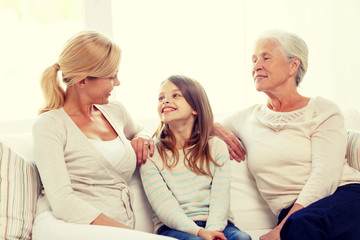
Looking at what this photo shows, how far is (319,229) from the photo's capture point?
5.23 ft

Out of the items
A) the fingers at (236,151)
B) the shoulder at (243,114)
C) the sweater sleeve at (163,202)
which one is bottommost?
the sweater sleeve at (163,202)

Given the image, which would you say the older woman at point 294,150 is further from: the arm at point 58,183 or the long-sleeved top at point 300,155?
the arm at point 58,183

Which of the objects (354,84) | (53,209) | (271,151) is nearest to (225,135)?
(271,151)

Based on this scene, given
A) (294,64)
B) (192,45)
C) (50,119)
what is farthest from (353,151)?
(192,45)

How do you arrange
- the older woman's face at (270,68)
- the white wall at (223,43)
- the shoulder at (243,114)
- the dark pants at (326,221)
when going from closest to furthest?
1. the dark pants at (326,221)
2. the older woman's face at (270,68)
3. the shoulder at (243,114)
4. the white wall at (223,43)

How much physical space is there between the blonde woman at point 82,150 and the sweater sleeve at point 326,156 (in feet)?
2.19

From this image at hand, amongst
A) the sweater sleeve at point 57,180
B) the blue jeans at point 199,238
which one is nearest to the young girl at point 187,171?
the blue jeans at point 199,238

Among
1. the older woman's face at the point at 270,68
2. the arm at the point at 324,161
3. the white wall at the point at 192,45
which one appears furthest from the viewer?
the white wall at the point at 192,45

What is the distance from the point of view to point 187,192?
186 cm

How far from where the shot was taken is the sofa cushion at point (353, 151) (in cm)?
201

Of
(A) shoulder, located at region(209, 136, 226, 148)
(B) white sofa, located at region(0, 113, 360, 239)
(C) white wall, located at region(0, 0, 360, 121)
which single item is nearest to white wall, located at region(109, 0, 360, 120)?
(C) white wall, located at region(0, 0, 360, 121)

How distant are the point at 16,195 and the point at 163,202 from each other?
55cm

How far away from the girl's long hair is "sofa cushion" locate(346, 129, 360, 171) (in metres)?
0.62

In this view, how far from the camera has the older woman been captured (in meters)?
1.66
